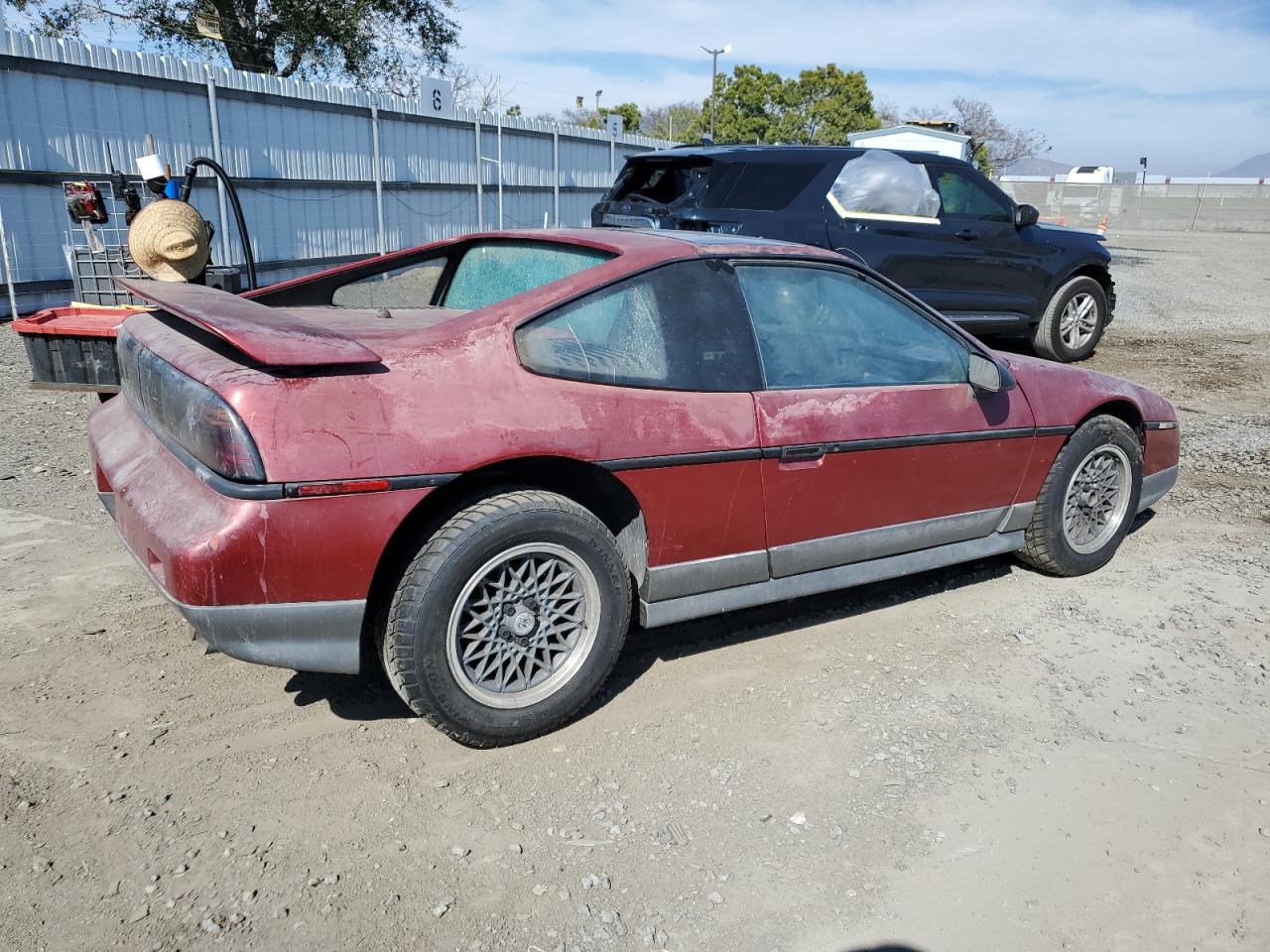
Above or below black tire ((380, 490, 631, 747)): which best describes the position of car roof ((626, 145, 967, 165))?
above

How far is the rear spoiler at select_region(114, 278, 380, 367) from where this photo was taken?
265 centimetres

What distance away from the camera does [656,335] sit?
3.33 meters

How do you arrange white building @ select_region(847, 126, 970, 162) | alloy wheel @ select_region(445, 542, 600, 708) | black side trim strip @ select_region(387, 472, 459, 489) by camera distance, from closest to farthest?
black side trim strip @ select_region(387, 472, 459, 489), alloy wheel @ select_region(445, 542, 600, 708), white building @ select_region(847, 126, 970, 162)

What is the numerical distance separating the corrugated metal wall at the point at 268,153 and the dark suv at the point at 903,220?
5329mm

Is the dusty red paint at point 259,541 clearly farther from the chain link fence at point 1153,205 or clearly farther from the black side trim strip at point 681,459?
the chain link fence at point 1153,205

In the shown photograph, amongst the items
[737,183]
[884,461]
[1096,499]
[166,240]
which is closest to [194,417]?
[884,461]

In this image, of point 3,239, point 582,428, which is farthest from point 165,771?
point 3,239

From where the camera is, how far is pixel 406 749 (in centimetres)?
308

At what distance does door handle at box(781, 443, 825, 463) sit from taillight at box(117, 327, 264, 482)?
175 centimetres

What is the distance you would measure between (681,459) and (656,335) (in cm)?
43

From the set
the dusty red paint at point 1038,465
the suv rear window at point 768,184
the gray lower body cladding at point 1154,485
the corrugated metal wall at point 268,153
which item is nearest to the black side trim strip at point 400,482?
the dusty red paint at point 1038,465

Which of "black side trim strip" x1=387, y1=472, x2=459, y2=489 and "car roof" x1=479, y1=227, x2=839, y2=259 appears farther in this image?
"car roof" x1=479, y1=227, x2=839, y2=259

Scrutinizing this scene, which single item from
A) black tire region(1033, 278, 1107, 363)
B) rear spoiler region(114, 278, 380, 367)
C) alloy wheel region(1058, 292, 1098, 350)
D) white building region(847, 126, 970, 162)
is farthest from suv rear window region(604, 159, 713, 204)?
white building region(847, 126, 970, 162)

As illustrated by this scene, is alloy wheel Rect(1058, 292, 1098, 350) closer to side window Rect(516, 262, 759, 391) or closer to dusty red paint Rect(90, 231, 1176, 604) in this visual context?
dusty red paint Rect(90, 231, 1176, 604)
